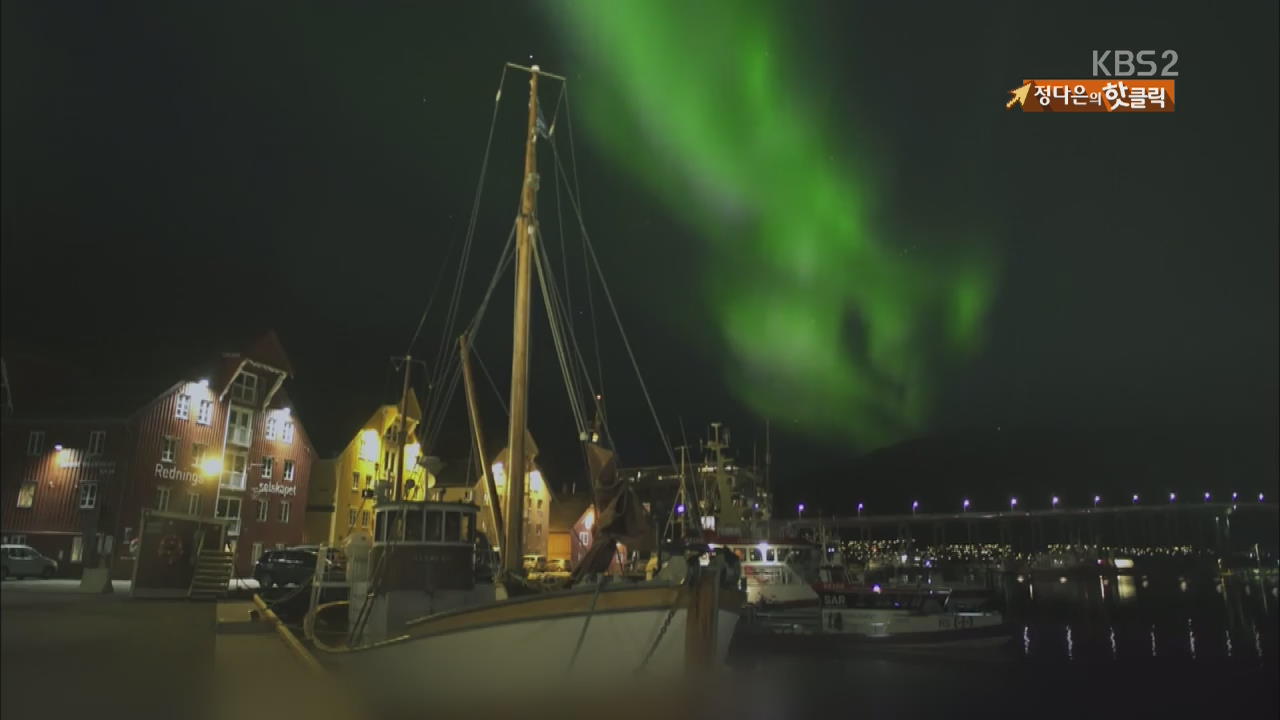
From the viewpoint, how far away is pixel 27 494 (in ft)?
143

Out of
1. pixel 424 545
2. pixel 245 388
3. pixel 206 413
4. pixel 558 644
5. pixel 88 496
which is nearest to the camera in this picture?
pixel 558 644

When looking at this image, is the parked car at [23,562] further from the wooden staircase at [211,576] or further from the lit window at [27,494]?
the wooden staircase at [211,576]

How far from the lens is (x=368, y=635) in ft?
62.5

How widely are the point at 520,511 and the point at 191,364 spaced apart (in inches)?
1602

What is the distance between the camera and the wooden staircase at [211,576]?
107ft

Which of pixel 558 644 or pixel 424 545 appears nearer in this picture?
pixel 558 644

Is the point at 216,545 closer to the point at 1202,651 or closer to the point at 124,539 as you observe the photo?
the point at 124,539

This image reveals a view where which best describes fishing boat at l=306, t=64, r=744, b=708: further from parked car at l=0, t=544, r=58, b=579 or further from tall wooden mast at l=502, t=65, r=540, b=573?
parked car at l=0, t=544, r=58, b=579

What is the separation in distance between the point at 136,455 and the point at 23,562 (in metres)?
7.85

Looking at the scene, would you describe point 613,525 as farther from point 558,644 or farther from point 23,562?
point 23,562

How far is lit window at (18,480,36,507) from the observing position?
143ft

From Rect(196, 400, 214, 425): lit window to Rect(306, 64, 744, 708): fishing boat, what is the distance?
36244 mm

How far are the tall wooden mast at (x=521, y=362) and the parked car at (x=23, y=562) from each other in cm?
3358

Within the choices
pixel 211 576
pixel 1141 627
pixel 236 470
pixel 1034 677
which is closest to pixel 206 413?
pixel 236 470
